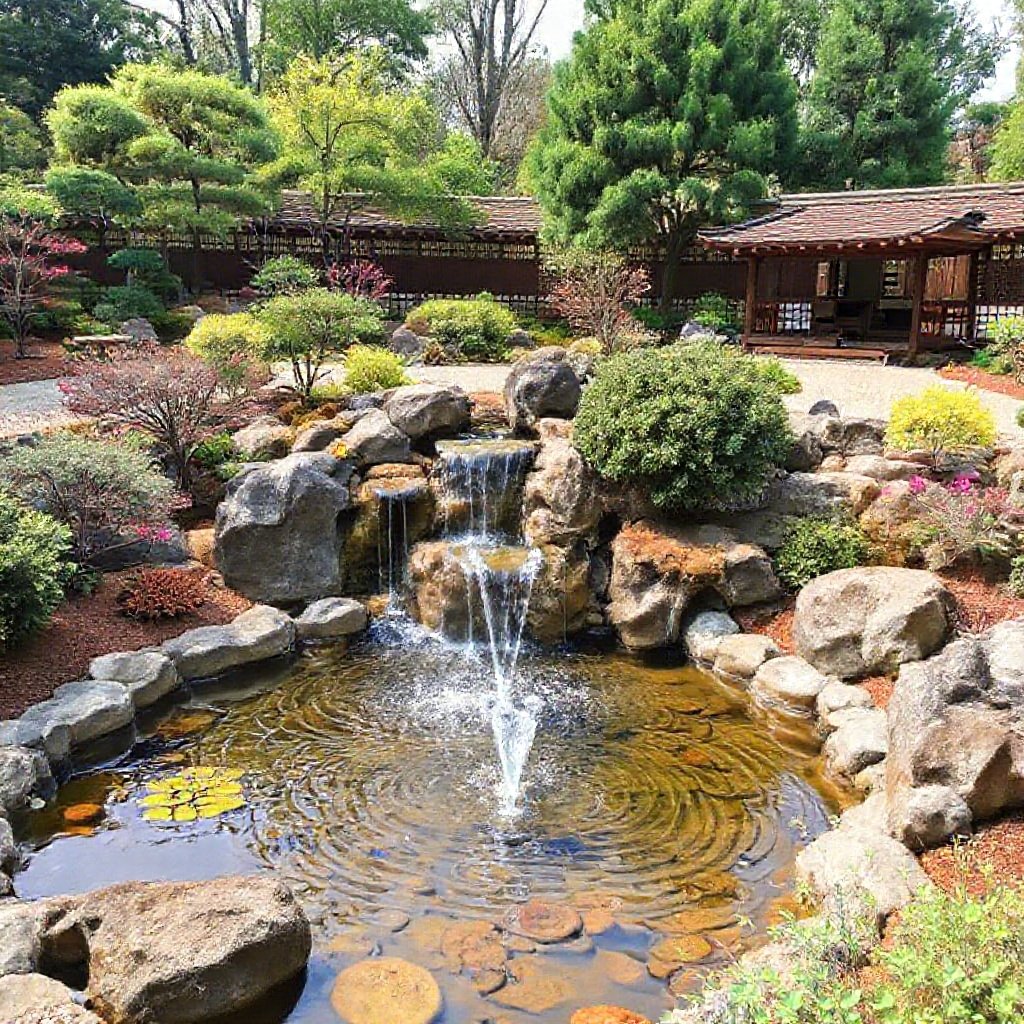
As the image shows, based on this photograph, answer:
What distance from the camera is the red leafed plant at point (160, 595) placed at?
871 cm

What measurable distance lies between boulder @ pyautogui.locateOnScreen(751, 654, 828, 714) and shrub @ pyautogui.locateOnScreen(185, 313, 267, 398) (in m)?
7.20

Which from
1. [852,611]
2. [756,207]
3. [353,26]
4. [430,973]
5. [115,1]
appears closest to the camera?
[430,973]

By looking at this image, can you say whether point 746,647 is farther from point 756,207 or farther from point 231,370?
point 756,207

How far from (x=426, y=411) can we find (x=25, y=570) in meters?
5.09

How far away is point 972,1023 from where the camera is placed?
119 inches

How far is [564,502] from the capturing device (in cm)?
1008

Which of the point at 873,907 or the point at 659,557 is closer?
the point at 873,907

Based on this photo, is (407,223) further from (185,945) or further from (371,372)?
(185,945)

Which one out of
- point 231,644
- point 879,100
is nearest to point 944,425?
point 231,644

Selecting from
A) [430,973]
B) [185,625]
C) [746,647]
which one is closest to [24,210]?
[185,625]

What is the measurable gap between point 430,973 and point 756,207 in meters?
19.7

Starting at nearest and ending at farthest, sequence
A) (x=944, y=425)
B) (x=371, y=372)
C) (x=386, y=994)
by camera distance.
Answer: (x=386, y=994) → (x=944, y=425) → (x=371, y=372)

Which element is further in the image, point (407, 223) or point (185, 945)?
point (407, 223)

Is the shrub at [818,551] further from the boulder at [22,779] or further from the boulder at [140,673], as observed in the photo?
the boulder at [22,779]
